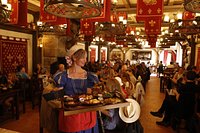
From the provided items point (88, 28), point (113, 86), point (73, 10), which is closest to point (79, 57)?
point (73, 10)

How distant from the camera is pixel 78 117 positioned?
2.04 metres

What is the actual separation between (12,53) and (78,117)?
7.43 m

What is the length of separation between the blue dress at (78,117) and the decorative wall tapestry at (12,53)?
6.61 m

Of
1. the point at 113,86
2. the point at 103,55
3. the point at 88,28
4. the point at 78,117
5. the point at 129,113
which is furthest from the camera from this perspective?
the point at 103,55

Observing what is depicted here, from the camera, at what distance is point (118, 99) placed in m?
2.26

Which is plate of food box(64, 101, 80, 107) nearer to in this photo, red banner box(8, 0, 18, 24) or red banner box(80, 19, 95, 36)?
red banner box(8, 0, 18, 24)

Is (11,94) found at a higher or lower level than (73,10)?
lower

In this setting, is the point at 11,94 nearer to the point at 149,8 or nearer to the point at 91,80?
the point at 91,80

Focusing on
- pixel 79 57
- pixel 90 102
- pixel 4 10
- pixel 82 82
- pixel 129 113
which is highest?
pixel 4 10

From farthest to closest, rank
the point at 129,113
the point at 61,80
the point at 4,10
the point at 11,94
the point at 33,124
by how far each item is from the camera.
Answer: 1. the point at 11,94
2. the point at 33,124
3. the point at 4,10
4. the point at 129,113
5. the point at 61,80

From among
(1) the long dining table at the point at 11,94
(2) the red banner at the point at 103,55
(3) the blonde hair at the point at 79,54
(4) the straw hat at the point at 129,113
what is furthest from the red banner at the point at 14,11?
(2) the red banner at the point at 103,55

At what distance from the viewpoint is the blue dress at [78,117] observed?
203cm

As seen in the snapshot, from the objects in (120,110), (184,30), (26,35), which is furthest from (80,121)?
(26,35)

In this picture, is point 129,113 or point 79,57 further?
point 129,113
